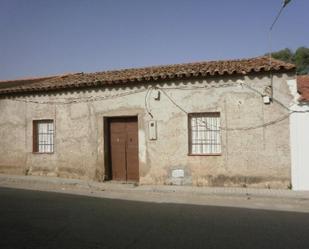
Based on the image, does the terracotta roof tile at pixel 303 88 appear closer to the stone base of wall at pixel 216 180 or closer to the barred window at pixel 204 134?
the stone base of wall at pixel 216 180

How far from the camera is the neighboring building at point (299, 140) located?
10.7 metres

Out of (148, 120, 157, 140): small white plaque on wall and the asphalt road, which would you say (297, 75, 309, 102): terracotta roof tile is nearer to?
the asphalt road

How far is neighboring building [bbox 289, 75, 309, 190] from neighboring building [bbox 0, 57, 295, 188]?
180 mm

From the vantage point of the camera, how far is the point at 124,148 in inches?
519

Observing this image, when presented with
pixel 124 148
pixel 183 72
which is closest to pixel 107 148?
pixel 124 148

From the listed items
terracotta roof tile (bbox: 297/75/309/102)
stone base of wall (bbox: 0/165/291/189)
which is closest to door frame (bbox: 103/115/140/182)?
stone base of wall (bbox: 0/165/291/189)

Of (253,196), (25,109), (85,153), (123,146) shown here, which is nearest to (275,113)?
(253,196)

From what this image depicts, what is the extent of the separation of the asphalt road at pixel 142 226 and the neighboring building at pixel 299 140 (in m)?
2.67

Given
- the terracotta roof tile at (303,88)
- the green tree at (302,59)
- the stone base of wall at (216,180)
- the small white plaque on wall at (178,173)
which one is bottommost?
the stone base of wall at (216,180)

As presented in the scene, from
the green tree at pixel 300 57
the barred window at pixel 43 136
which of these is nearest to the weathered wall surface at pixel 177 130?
the barred window at pixel 43 136

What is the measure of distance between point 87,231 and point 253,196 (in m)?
5.29

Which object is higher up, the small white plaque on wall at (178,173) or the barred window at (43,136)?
the barred window at (43,136)

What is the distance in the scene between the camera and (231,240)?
602 centimetres

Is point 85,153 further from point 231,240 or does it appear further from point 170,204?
point 231,240
